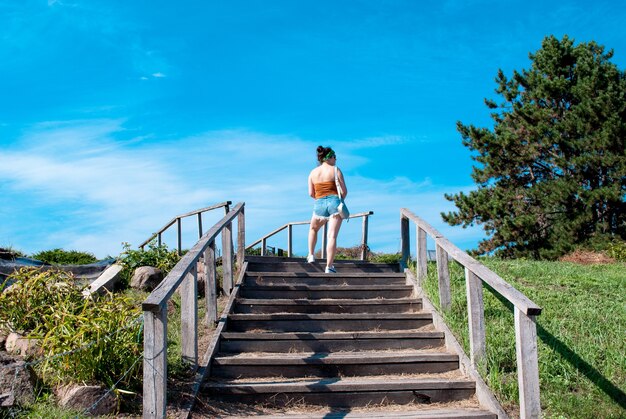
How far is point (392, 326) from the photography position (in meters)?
8.16

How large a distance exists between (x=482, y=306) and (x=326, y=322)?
2.08m

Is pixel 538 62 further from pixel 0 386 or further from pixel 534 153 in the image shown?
pixel 0 386

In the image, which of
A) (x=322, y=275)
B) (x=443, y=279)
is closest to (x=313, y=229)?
(x=322, y=275)

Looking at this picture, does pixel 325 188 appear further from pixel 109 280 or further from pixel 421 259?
pixel 109 280

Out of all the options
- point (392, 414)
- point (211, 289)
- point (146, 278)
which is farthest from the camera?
point (146, 278)

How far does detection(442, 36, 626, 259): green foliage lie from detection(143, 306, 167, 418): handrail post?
1854 centimetres

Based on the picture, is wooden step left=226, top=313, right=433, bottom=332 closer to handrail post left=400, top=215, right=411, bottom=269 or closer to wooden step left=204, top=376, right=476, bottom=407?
wooden step left=204, top=376, right=476, bottom=407

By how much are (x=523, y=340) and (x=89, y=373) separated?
3776 mm

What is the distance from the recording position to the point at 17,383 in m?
5.77

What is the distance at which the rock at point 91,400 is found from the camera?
554cm

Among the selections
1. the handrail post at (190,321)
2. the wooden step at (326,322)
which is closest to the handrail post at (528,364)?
the wooden step at (326,322)

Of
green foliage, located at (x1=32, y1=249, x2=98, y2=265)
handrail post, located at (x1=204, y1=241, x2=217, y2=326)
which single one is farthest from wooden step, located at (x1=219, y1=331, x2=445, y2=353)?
green foliage, located at (x1=32, y1=249, x2=98, y2=265)

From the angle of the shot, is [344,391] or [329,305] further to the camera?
[329,305]

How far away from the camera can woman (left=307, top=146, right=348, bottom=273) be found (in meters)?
9.52
